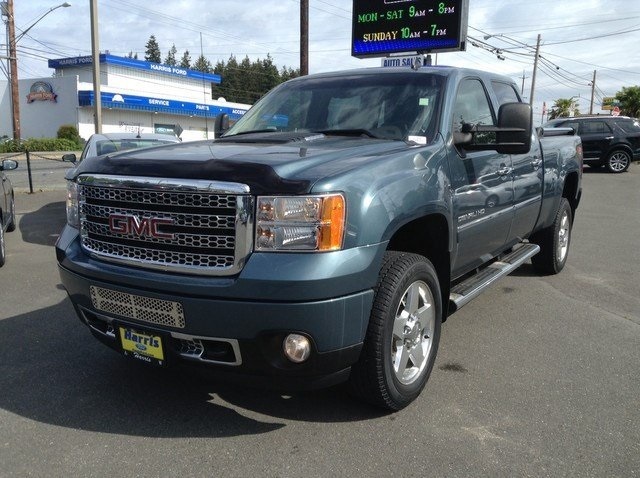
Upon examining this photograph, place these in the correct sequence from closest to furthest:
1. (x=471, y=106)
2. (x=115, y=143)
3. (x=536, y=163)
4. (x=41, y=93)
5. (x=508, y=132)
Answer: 1. (x=508, y=132)
2. (x=471, y=106)
3. (x=536, y=163)
4. (x=115, y=143)
5. (x=41, y=93)

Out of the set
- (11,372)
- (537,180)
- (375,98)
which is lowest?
(11,372)

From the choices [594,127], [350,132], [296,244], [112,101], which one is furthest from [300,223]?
[112,101]

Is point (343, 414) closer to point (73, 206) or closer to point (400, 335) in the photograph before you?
point (400, 335)

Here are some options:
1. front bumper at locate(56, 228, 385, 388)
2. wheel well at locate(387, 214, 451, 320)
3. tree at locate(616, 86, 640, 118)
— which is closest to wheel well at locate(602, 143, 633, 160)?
wheel well at locate(387, 214, 451, 320)

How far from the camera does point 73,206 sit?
348 centimetres

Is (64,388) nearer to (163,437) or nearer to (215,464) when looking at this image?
(163,437)

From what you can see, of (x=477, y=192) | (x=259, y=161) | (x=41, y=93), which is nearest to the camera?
(x=259, y=161)

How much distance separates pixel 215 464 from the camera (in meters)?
2.84

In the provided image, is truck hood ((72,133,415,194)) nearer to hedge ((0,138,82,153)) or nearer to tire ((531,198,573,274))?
tire ((531,198,573,274))

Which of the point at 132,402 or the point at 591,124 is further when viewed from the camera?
the point at 591,124

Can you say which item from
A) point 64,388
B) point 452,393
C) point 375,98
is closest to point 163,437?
point 64,388

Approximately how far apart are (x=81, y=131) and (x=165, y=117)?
9.08 m

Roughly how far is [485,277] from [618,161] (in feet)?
63.6

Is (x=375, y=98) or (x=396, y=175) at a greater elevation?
(x=375, y=98)
